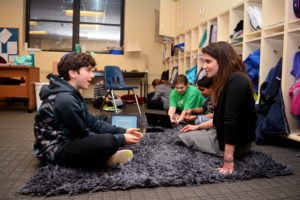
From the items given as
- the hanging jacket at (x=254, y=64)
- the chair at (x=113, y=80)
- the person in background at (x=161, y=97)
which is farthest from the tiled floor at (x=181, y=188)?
the person in background at (x=161, y=97)

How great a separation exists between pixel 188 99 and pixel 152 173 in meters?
1.50

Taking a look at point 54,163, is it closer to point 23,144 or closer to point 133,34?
point 23,144

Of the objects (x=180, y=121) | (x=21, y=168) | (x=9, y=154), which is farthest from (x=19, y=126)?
(x=180, y=121)

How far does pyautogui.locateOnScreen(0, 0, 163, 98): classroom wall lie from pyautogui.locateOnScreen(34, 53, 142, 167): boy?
4.44m

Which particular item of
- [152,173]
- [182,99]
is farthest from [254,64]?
[152,173]

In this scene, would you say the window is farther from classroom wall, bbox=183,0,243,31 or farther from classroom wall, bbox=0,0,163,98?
classroom wall, bbox=183,0,243,31

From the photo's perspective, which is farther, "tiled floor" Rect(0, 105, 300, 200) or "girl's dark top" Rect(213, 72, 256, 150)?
"girl's dark top" Rect(213, 72, 256, 150)

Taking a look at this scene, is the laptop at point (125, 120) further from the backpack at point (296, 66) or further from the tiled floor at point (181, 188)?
the backpack at point (296, 66)

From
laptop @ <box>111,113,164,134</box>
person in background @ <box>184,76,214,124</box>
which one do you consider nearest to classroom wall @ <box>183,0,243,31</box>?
person in background @ <box>184,76,214,124</box>

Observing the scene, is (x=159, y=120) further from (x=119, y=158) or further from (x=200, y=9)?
(x=200, y=9)

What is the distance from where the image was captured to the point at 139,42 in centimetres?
610

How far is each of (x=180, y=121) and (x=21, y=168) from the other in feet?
5.10

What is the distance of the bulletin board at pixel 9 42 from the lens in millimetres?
5598

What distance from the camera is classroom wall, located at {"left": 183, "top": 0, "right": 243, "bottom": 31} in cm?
374
